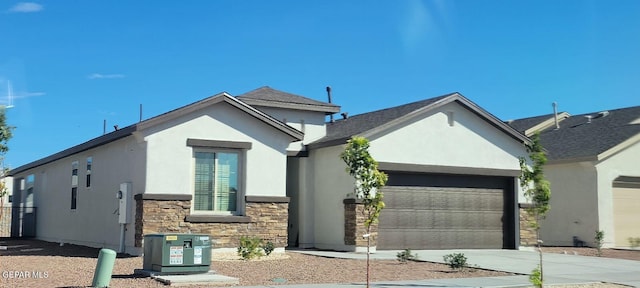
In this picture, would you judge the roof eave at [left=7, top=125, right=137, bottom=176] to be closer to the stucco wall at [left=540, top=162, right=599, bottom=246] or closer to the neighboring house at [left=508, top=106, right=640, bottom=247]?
the neighboring house at [left=508, top=106, right=640, bottom=247]

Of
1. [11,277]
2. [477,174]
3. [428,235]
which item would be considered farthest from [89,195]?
[477,174]

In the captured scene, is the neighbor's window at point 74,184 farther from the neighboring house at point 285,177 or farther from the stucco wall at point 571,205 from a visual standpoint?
the stucco wall at point 571,205

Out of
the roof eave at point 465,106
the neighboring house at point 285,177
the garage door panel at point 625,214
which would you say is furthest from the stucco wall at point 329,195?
the garage door panel at point 625,214

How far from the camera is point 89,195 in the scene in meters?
22.8

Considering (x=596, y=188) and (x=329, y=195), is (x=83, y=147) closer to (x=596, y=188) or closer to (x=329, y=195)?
(x=329, y=195)

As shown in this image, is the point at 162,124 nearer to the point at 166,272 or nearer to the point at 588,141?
the point at 166,272

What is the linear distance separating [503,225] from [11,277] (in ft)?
53.5

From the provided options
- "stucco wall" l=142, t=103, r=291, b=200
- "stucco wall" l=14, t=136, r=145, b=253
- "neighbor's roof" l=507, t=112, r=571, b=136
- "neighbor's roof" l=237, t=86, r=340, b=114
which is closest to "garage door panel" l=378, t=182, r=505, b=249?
"stucco wall" l=142, t=103, r=291, b=200

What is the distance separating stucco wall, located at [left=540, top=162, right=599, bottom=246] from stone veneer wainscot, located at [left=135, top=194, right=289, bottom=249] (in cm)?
1320

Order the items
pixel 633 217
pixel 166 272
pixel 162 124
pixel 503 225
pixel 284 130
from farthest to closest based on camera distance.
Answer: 1. pixel 633 217
2. pixel 503 225
3. pixel 284 130
4. pixel 162 124
5. pixel 166 272

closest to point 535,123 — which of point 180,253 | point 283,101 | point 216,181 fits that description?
point 283,101

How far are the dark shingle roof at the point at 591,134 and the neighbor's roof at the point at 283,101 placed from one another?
9.92 metres

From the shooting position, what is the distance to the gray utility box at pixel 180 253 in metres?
13.0

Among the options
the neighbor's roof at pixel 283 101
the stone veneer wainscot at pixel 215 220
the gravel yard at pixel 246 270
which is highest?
the neighbor's roof at pixel 283 101
